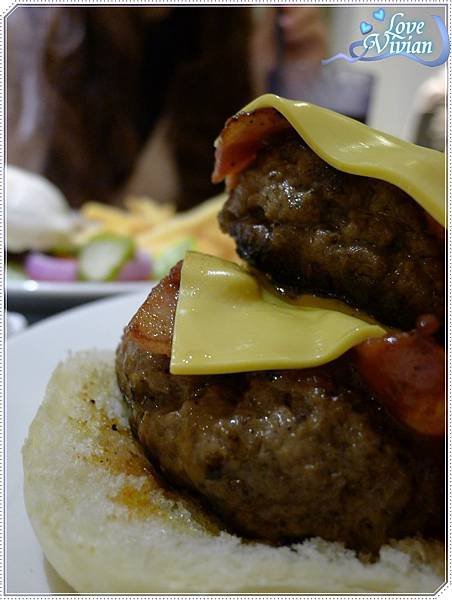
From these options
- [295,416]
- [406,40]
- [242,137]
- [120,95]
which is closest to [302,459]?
[295,416]

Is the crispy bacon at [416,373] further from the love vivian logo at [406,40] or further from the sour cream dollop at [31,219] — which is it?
the sour cream dollop at [31,219]

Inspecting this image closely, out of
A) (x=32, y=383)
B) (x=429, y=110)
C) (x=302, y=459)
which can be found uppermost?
(x=302, y=459)

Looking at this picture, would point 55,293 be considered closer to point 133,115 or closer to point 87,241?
point 87,241

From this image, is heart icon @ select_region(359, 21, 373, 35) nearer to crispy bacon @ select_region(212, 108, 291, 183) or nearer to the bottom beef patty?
crispy bacon @ select_region(212, 108, 291, 183)

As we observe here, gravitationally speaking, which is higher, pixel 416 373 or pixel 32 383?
pixel 416 373

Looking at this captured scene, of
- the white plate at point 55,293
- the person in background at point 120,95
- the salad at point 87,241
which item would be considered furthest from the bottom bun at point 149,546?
the person in background at point 120,95

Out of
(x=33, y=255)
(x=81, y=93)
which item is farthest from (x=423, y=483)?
(x=81, y=93)

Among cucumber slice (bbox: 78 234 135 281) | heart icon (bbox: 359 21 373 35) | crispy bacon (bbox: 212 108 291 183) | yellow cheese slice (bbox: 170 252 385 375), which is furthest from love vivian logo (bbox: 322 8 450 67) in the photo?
cucumber slice (bbox: 78 234 135 281)

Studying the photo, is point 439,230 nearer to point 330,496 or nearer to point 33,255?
point 330,496
